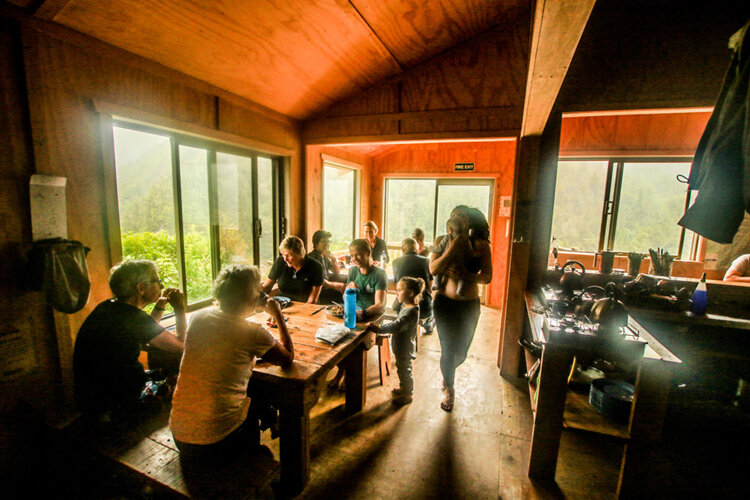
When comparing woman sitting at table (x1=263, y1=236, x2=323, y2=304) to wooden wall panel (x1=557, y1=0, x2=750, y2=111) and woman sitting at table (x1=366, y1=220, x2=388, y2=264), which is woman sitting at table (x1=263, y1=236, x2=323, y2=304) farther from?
wooden wall panel (x1=557, y1=0, x2=750, y2=111)

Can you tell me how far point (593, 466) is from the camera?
211 cm

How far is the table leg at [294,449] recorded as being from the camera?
175 centimetres

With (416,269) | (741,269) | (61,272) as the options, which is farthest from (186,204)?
(741,269)

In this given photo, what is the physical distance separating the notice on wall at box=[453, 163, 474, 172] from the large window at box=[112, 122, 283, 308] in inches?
129

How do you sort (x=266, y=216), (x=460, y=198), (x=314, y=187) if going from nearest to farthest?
(x=266, y=216), (x=314, y=187), (x=460, y=198)

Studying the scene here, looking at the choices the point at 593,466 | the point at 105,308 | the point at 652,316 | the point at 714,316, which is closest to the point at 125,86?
the point at 105,308

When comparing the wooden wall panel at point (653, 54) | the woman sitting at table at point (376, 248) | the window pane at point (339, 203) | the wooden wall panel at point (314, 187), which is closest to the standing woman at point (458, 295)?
the wooden wall panel at point (653, 54)

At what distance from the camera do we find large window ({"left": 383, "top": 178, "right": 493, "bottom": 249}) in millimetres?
5414

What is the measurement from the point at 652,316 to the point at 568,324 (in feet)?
4.08

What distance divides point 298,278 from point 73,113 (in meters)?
1.87

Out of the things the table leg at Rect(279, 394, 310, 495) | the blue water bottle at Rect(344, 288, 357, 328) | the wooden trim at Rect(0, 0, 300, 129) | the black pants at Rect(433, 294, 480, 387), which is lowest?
the table leg at Rect(279, 394, 310, 495)

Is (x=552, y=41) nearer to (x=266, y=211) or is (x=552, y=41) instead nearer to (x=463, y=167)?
(x=266, y=211)

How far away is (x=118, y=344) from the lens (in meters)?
1.60

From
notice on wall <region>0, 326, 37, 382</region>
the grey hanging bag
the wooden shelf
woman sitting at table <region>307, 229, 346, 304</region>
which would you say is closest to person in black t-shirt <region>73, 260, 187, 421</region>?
the grey hanging bag
